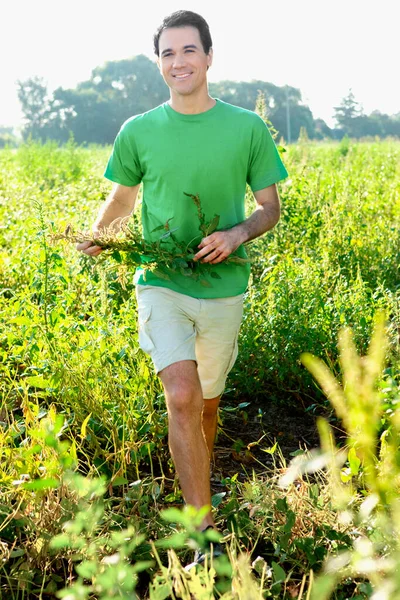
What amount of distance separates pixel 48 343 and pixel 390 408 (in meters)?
1.87

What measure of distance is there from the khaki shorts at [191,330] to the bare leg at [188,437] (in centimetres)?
10

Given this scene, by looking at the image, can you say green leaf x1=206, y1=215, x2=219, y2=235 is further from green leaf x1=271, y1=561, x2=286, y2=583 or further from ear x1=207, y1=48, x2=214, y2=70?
green leaf x1=271, y1=561, x2=286, y2=583

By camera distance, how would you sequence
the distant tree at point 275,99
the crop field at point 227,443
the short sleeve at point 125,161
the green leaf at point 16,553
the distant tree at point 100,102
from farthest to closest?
the distant tree at point 100,102 < the distant tree at point 275,99 < the short sleeve at point 125,161 < the green leaf at point 16,553 < the crop field at point 227,443

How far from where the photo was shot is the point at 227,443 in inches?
154

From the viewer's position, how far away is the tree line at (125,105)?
7244 cm

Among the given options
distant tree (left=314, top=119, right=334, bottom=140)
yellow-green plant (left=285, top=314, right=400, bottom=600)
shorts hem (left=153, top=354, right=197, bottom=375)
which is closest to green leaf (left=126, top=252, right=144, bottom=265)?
shorts hem (left=153, top=354, right=197, bottom=375)

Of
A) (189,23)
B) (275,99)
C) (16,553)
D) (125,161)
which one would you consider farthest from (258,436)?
(275,99)

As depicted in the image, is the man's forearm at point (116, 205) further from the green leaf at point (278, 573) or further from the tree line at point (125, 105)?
the tree line at point (125, 105)

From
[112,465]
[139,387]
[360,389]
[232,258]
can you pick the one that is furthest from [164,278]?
[360,389]

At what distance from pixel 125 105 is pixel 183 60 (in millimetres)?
75104

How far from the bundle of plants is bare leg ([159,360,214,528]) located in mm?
429

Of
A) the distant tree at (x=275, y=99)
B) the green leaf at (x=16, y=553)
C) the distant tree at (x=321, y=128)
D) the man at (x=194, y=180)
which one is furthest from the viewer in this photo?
the distant tree at (x=321, y=128)

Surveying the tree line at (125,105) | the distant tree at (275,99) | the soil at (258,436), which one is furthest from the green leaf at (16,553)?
the distant tree at (275,99)

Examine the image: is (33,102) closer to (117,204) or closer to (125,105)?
(125,105)
